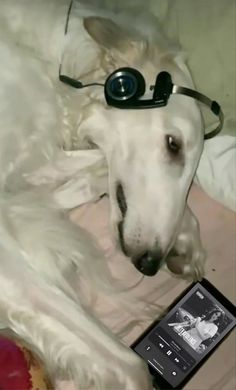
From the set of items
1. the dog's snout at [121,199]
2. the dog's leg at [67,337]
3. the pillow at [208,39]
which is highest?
the pillow at [208,39]

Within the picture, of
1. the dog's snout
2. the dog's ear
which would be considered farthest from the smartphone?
the dog's ear

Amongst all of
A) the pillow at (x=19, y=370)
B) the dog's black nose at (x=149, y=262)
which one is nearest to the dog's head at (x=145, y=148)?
the dog's black nose at (x=149, y=262)

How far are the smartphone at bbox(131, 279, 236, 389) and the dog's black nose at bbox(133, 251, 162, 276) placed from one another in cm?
15

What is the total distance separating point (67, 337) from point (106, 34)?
623mm

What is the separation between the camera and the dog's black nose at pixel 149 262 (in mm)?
1784

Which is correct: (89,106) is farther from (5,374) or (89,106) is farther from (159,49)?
(5,374)

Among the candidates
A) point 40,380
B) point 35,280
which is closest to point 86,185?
point 35,280

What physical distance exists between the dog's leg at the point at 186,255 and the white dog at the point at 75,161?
23 mm

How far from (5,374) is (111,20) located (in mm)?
757

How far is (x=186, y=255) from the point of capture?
1949mm

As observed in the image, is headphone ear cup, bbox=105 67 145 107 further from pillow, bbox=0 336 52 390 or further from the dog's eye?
pillow, bbox=0 336 52 390

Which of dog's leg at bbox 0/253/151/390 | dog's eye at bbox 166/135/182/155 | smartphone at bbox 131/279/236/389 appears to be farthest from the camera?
smartphone at bbox 131/279/236/389

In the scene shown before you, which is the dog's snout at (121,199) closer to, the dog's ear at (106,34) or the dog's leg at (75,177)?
the dog's leg at (75,177)

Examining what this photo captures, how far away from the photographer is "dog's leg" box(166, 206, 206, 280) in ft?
6.38
